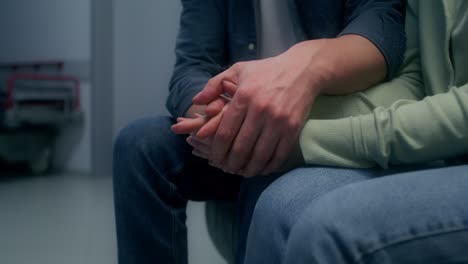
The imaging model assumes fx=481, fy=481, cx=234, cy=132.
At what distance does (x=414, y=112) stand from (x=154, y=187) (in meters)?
0.40

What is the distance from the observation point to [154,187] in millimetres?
715

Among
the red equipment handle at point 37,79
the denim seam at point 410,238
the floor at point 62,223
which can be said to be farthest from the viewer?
the red equipment handle at point 37,79

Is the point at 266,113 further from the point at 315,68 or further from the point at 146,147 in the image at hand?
the point at 146,147

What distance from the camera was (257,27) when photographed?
0.77 metres

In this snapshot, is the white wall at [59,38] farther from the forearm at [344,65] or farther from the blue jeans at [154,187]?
the forearm at [344,65]

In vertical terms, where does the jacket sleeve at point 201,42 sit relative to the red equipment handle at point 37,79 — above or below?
above

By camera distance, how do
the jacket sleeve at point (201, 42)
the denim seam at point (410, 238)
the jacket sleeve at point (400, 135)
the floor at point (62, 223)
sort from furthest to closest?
the floor at point (62, 223), the jacket sleeve at point (201, 42), the jacket sleeve at point (400, 135), the denim seam at point (410, 238)

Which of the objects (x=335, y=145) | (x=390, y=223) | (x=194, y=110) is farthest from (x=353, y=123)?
(x=194, y=110)

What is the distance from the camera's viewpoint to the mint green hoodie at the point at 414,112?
0.46 meters

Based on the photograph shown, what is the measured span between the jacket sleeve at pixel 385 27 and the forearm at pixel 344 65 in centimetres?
1

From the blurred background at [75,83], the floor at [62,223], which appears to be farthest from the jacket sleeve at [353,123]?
the blurred background at [75,83]

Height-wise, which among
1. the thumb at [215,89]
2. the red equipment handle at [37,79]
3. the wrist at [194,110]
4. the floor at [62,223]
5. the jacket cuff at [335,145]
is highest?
the thumb at [215,89]

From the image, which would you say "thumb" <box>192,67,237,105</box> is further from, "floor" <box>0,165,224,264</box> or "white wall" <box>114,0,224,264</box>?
"white wall" <box>114,0,224,264</box>

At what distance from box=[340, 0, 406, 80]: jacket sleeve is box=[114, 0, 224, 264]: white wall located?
182 cm
